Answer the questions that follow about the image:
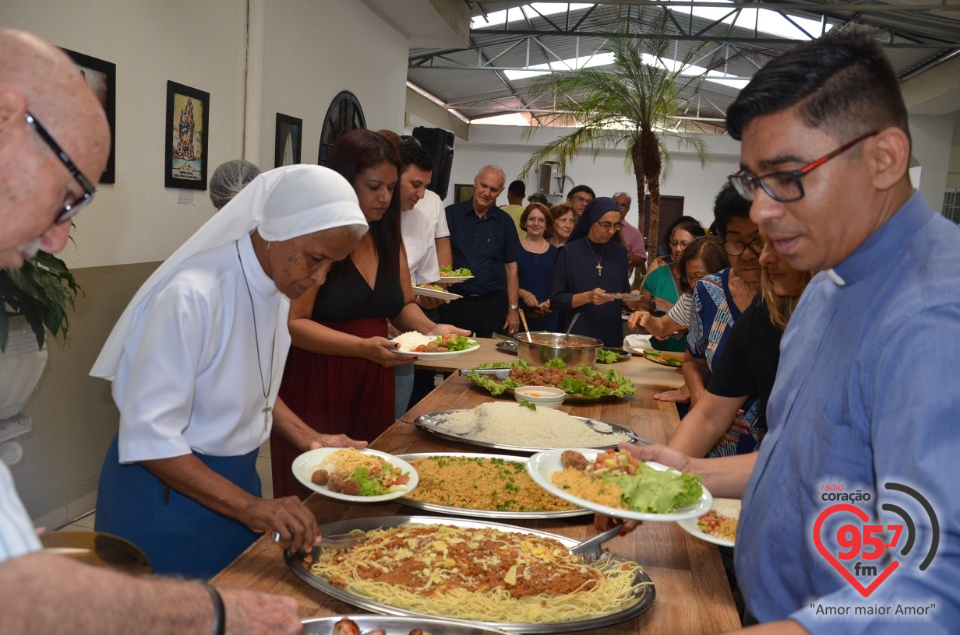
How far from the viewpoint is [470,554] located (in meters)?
1.56

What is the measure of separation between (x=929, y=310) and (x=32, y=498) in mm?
3653

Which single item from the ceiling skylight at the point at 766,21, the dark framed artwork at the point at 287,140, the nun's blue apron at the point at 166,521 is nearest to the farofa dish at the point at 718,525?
the nun's blue apron at the point at 166,521

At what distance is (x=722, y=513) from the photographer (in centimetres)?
185

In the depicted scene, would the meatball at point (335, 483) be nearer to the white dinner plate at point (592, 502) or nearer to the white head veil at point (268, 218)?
the white dinner plate at point (592, 502)

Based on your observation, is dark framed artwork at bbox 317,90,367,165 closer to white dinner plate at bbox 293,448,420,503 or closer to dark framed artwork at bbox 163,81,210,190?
dark framed artwork at bbox 163,81,210,190

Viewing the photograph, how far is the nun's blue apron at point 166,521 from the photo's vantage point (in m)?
1.79

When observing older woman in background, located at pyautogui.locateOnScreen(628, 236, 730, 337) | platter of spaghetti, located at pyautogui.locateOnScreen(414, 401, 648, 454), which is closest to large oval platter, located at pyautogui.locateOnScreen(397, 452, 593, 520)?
platter of spaghetti, located at pyautogui.locateOnScreen(414, 401, 648, 454)

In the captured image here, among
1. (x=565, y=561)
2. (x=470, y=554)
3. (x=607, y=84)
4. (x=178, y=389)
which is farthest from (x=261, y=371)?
(x=607, y=84)

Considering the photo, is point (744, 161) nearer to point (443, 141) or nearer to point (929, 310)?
point (929, 310)

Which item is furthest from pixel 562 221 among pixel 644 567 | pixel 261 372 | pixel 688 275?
pixel 644 567

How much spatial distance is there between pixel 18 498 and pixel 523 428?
5.82 ft

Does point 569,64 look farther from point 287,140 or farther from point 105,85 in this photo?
point 105,85

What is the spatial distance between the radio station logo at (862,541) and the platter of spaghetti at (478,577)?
407mm

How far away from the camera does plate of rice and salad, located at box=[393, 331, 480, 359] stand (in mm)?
3060
